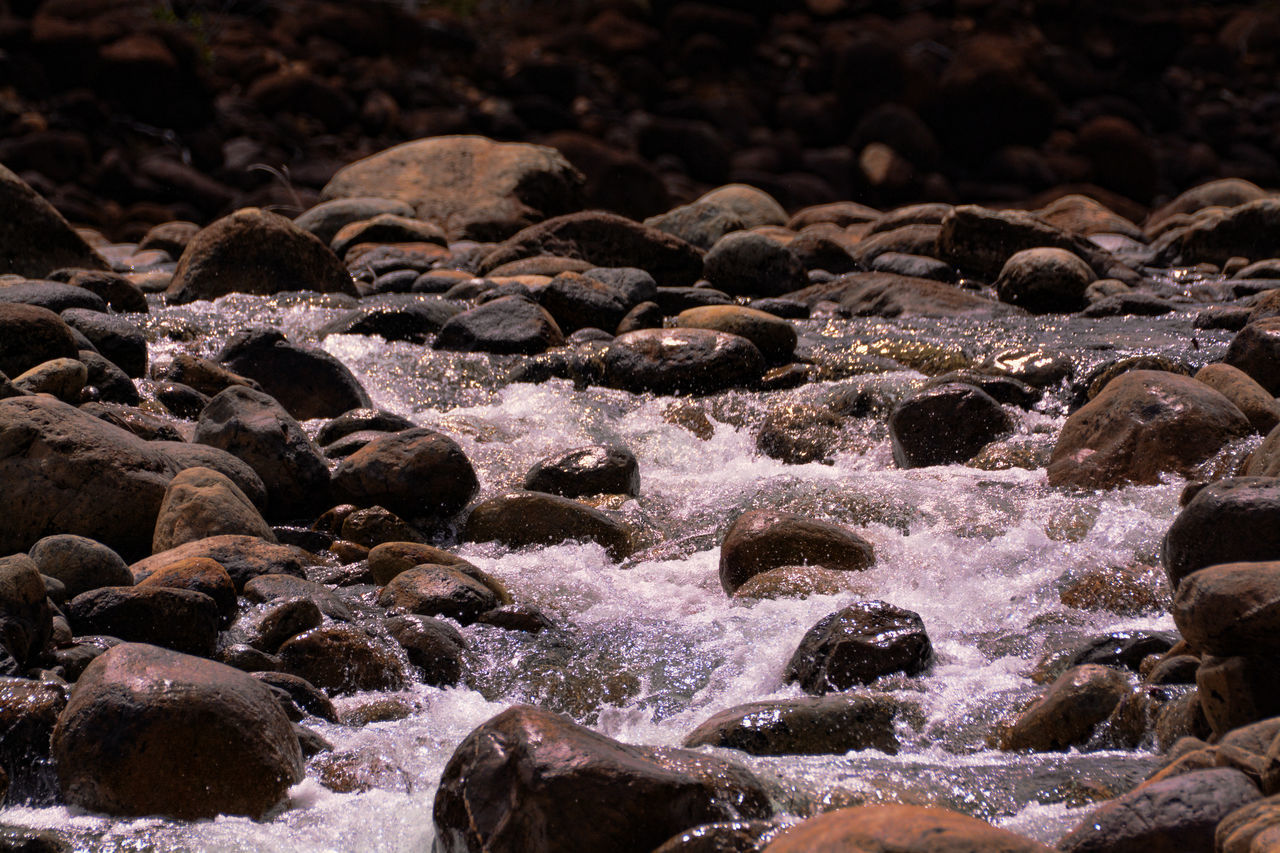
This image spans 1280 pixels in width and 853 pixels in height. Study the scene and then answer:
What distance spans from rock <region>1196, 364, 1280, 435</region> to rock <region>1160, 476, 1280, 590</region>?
175 centimetres

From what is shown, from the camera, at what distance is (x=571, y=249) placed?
8578 mm

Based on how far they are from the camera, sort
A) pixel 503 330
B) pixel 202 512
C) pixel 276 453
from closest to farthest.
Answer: pixel 202 512 → pixel 276 453 → pixel 503 330

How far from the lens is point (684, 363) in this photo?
6.02 metres

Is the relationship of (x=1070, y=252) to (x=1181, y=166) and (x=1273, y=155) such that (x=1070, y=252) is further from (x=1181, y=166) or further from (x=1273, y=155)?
(x=1273, y=155)

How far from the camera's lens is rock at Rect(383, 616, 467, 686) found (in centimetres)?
318

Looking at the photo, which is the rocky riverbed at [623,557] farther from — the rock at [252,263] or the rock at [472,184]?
the rock at [472,184]

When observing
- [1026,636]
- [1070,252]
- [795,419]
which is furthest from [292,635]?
[1070,252]

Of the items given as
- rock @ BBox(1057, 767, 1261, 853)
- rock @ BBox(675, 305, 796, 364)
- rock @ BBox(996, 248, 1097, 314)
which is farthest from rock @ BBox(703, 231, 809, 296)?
rock @ BBox(1057, 767, 1261, 853)

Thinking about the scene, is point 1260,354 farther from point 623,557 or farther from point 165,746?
point 165,746

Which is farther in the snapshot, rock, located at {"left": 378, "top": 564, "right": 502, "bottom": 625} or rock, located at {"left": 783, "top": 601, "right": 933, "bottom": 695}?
rock, located at {"left": 378, "top": 564, "right": 502, "bottom": 625}

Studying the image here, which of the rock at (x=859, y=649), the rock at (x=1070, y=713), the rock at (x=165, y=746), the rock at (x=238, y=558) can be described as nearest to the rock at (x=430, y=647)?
the rock at (x=238, y=558)

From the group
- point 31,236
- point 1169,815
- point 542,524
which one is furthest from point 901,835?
point 31,236

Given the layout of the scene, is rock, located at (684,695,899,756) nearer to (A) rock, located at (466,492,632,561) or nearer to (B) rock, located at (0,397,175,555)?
(A) rock, located at (466,492,632,561)

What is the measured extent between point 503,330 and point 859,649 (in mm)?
4057
